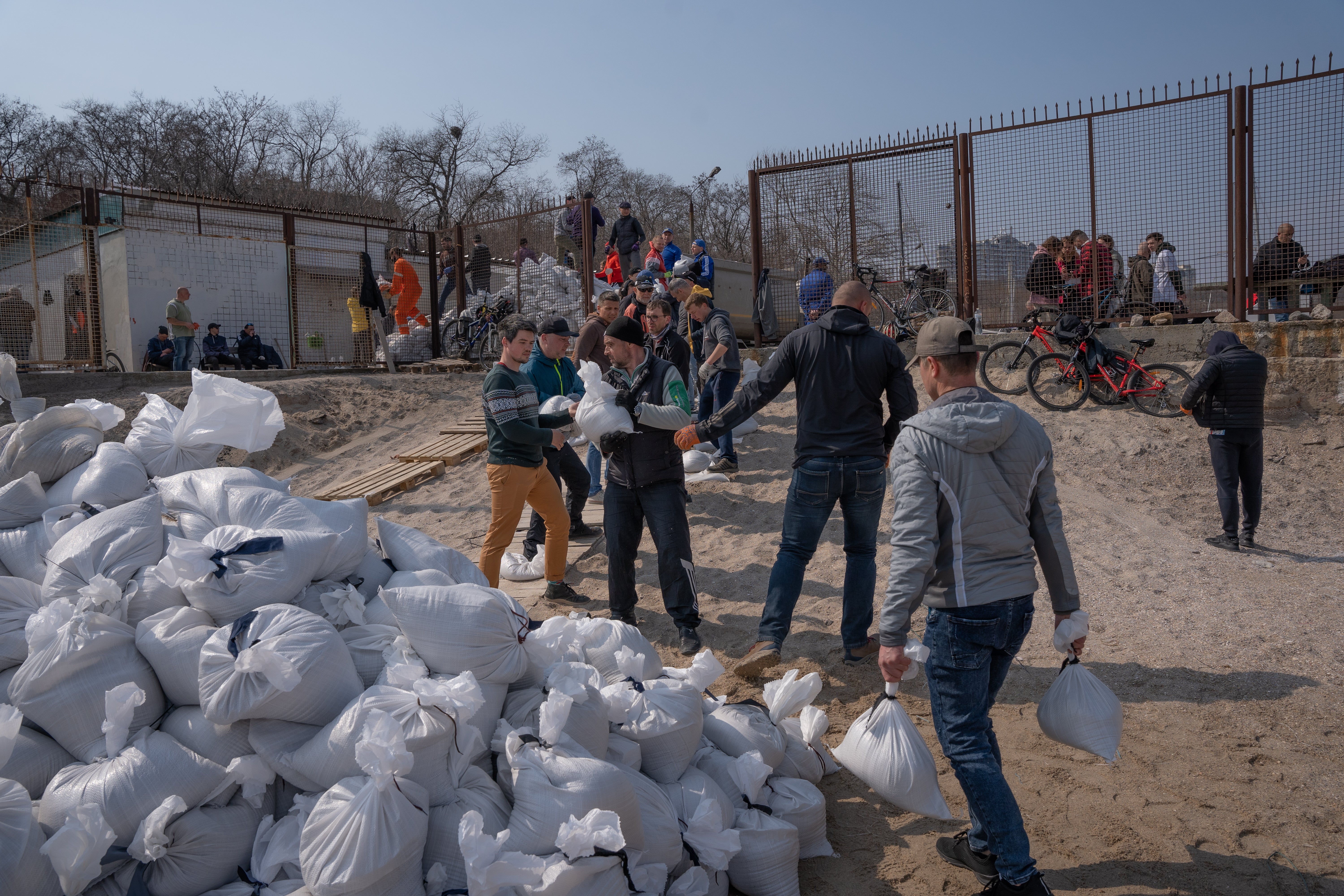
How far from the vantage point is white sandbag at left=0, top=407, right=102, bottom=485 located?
3570 millimetres

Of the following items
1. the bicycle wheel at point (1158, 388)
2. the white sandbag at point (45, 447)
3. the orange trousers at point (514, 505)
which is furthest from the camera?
the bicycle wheel at point (1158, 388)

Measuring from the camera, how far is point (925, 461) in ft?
8.03

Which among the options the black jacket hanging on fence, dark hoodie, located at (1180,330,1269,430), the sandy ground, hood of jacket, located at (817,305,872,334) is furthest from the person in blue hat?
the black jacket hanging on fence

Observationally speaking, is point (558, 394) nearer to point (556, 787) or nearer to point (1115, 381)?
point (556, 787)

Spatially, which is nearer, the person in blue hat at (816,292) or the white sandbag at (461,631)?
the white sandbag at (461,631)

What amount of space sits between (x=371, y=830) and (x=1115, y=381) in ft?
29.5

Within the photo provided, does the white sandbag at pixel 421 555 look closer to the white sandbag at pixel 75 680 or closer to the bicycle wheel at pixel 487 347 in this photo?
the white sandbag at pixel 75 680

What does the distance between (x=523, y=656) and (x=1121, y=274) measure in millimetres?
9163

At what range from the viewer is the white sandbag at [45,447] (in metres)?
3.57

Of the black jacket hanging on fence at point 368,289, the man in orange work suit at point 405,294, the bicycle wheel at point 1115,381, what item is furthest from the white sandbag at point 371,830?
the man in orange work suit at point 405,294

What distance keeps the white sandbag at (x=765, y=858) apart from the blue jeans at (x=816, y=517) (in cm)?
150

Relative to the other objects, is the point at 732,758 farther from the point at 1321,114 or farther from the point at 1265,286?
the point at 1321,114

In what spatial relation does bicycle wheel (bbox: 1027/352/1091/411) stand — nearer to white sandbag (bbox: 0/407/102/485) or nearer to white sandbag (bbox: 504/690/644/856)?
white sandbag (bbox: 504/690/644/856)

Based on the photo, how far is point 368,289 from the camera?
1297 centimetres
